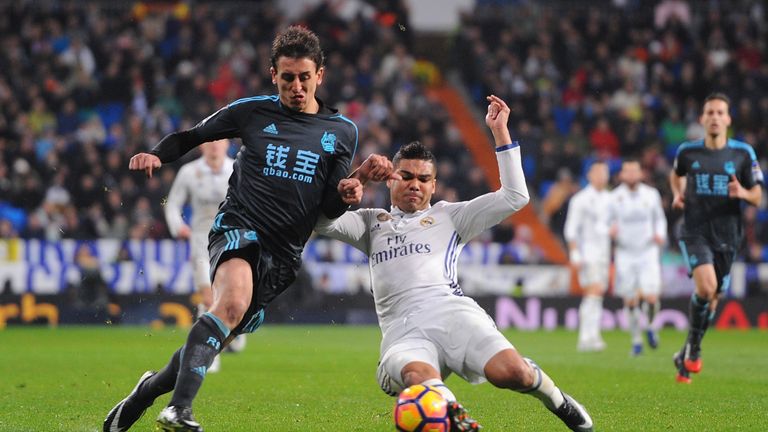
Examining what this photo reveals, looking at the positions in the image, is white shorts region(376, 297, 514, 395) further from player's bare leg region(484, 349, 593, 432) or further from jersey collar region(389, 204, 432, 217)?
jersey collar region(389, 204, 432, 217)

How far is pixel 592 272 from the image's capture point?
16297mm

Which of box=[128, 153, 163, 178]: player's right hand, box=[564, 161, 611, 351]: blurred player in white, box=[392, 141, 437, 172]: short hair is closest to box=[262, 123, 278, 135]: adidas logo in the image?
box=[128, 153, 163, 178]: player's right hand

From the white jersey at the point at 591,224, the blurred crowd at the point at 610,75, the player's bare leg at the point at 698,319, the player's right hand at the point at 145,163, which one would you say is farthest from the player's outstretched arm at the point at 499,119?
the blurred crowd at the point at 610,75

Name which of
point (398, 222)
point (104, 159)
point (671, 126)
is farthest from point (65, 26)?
point (398, 222)

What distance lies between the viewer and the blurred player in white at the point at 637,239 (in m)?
15.7

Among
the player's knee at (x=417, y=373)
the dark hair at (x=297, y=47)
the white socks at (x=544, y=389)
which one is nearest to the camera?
the player's knee at (x=417, y=373)

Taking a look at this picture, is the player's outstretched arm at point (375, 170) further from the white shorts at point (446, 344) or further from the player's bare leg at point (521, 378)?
the player's bare leg at point (521, 378)

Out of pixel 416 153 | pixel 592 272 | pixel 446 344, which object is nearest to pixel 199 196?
pixel 416 153

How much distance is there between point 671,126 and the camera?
25.8m

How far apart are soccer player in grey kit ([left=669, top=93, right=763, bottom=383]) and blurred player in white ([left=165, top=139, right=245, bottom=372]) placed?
460 centimetres

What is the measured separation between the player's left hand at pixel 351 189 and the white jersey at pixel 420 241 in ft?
1.22

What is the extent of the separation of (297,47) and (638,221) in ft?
33.8

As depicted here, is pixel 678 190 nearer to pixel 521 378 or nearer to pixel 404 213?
pixel 404 213

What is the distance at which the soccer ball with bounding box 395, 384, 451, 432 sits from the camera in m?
5.60
